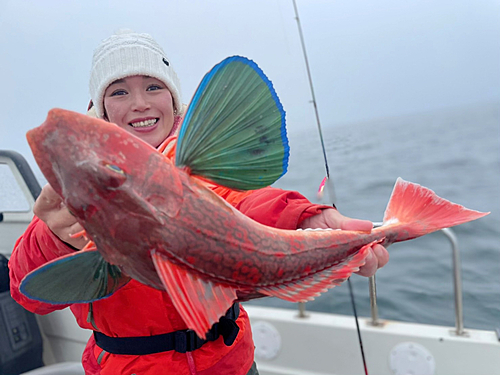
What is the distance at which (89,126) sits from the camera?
0.88m

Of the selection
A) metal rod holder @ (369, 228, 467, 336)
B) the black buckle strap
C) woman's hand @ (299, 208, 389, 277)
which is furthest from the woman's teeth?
metal rod holder @ (369, 228, 467, 336)

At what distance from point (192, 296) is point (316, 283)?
1.45 ft

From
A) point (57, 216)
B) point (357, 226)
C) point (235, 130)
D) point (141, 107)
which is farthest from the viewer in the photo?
point (141, 107)

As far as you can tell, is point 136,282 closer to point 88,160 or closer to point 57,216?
point 57,216

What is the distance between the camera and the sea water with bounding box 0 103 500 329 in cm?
385

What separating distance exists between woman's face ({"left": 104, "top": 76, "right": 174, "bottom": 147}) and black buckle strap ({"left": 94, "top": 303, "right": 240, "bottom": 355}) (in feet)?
2.57

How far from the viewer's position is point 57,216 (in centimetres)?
118

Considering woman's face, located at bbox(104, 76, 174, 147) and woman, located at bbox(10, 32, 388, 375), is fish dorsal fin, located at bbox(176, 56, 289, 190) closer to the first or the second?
woman, located at bbox(10, 32, 388, 375)

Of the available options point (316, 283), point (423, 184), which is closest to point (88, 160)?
point (316, 283)

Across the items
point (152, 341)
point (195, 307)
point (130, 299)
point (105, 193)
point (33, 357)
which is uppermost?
point (105, 193)

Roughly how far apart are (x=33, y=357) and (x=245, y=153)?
12.0 feet

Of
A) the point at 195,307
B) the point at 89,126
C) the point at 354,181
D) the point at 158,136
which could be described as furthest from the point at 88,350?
the point at 354,181

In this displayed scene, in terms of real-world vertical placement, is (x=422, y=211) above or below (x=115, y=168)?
below

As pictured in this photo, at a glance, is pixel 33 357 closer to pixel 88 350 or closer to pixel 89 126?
pixel 88 350
